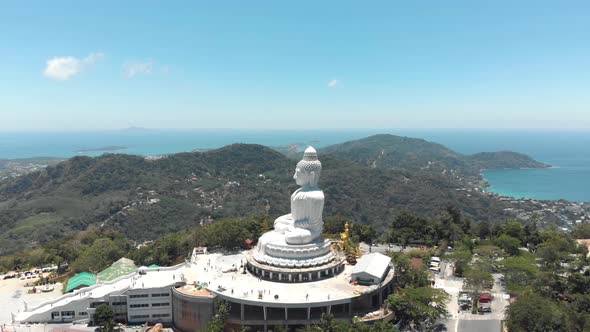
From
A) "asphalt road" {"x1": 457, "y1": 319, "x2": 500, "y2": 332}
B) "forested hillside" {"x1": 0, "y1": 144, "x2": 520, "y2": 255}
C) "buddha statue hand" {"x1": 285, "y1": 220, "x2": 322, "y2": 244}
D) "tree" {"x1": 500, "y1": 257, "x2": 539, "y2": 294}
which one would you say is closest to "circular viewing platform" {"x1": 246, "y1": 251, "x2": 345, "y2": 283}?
"buddha statue hand" {"x1": 285, "y1": 220, "x2": 322, "y2": 244}

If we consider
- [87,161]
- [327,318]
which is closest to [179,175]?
[87,161]

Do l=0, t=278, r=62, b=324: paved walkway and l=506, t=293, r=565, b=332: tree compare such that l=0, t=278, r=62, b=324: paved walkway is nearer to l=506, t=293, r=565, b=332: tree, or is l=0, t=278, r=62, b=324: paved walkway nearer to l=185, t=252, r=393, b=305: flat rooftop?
l=185, t=252, r=393, b=305: flat rooftop

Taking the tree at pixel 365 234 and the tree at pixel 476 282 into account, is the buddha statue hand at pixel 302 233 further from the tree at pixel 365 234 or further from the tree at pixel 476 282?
the tree at pixel 365 234

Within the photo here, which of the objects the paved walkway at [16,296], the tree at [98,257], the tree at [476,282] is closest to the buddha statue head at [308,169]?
the tree at [476,282]

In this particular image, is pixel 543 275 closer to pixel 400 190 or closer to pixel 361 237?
pixel 361 237

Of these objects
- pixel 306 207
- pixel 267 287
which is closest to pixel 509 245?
pixel 306 207
